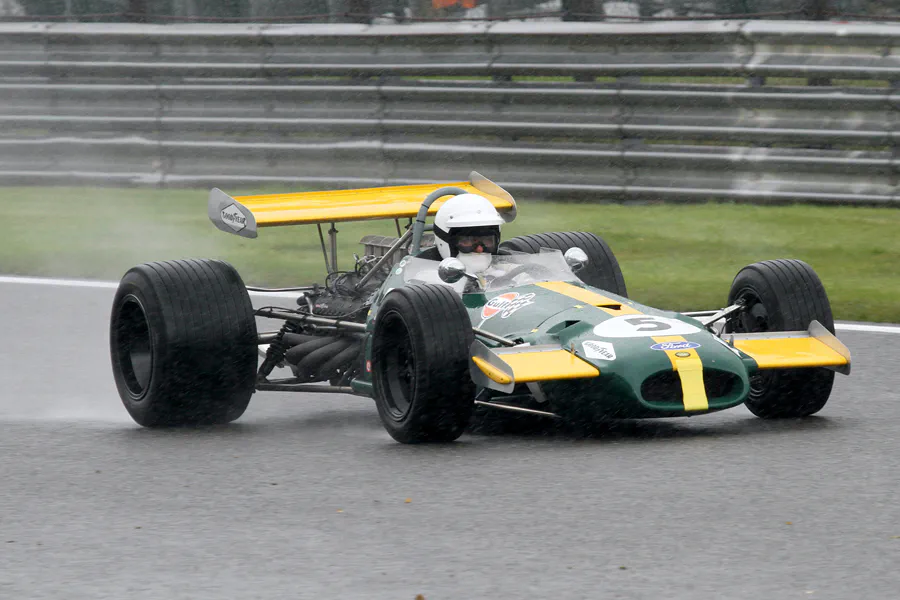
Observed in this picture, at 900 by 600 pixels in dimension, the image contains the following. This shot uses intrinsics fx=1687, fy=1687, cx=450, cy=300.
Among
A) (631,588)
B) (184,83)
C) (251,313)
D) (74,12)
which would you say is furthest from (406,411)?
(74,12)

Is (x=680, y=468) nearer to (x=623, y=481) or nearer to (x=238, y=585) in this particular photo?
(x=623, y=481)

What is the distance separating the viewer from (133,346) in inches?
332

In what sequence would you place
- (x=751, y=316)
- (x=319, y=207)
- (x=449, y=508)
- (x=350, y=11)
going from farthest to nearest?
(x=350, y=11) → (x=319, y=207) → (x=751, y=316) → (x=449, y=508)

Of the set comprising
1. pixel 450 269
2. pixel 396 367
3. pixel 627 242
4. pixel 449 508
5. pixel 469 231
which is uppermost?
pixel 469 231

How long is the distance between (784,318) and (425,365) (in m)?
1.85

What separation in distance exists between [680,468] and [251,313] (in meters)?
2.47

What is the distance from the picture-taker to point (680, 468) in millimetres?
6633

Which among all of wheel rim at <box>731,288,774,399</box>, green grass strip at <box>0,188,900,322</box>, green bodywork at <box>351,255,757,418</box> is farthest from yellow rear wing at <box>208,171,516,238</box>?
green grass strip at <box>0,188,900,322</box>

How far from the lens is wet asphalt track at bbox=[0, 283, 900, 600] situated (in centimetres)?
512

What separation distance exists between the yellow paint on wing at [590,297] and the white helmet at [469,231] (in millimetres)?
369

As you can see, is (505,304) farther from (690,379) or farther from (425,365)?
(690,379)

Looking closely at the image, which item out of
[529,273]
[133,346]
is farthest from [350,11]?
[529,273]

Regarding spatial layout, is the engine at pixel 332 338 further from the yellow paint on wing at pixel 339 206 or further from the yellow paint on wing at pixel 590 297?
Answer: the yellow paint on wing at pixel 590 297

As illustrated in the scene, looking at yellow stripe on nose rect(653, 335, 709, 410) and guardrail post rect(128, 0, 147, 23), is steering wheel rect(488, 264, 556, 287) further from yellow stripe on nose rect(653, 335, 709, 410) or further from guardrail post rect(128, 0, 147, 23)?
guardrail post rect(128, 0, 147, 23)
